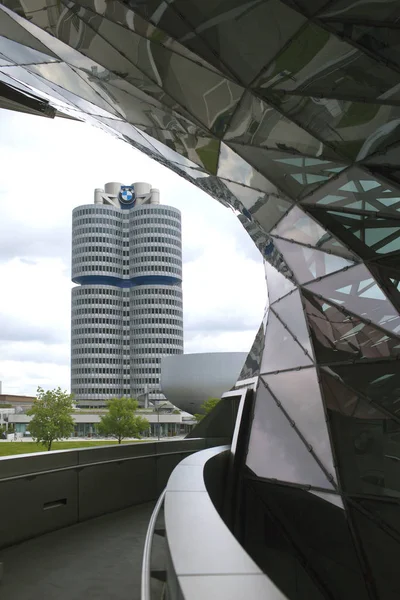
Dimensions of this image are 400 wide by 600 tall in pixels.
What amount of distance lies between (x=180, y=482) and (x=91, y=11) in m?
6.31

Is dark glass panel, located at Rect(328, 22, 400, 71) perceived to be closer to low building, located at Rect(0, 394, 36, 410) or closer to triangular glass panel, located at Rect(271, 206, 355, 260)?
triangular glass panel, located at Rect(271, 206, 355, 260)

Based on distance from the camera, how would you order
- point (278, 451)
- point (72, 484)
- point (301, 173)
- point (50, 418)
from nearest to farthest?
1. point (72, 484)
2. point (301, 173)
3. point (278, 451)
4. point (50, 418)

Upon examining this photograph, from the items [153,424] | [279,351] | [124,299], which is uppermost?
[124,299]

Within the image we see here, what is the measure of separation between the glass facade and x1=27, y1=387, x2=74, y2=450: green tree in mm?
59821

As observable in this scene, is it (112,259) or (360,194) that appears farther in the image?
(112,259)

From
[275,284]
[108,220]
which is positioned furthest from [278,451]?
[108,220]

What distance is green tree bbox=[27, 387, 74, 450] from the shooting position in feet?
227

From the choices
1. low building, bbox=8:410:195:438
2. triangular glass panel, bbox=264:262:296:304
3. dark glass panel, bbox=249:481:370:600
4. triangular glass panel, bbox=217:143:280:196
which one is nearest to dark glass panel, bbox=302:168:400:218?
triangular glass panel, bbox=217:143:280:196

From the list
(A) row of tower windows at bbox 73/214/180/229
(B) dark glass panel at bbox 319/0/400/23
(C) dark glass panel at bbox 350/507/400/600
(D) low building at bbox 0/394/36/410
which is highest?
(A) row of tower windows at bbox 73/214/180/229

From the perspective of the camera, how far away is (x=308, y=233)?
12.1 meters

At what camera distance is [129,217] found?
594 ft

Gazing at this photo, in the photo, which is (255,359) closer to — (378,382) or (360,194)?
(378,382)

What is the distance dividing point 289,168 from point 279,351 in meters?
4.66

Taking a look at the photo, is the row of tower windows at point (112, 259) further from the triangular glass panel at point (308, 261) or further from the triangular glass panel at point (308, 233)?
the triangular glass panel at point (308, 233)
